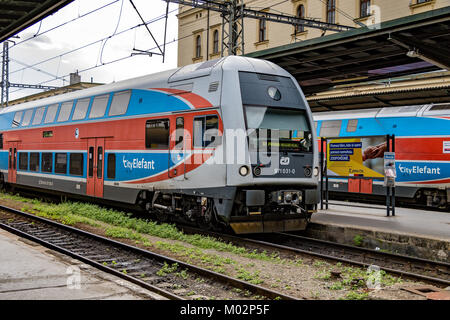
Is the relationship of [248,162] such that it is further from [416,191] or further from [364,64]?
[416,191]

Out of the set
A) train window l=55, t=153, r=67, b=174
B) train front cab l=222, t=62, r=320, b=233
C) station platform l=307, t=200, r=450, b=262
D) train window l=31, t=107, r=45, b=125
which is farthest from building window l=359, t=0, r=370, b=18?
train window l=55, t=153, r=67, b=174

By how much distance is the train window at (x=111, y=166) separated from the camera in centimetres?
1314

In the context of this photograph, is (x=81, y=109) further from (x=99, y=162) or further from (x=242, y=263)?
(x=242, y=263)

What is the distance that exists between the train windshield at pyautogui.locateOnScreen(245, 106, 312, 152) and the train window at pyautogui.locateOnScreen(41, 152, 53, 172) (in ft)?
30.6

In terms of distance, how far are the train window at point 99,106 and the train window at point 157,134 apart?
8.35 ft

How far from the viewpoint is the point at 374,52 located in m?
13.2

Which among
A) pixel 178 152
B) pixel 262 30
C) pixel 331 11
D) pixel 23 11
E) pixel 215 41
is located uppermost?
pixel 215 41

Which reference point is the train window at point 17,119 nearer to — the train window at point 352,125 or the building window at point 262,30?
the train window at point 352,125

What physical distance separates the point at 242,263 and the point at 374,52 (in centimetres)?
758

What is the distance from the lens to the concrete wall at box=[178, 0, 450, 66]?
2489 centimetres

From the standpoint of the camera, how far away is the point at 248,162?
9555 mm

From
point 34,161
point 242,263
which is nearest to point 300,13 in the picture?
point 34,161

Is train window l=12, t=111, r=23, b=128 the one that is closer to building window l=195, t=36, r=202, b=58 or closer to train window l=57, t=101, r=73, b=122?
train window l=57, t=101, r=73, b=122

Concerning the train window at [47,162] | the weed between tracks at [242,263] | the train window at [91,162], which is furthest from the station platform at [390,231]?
the train window at [47,162]
